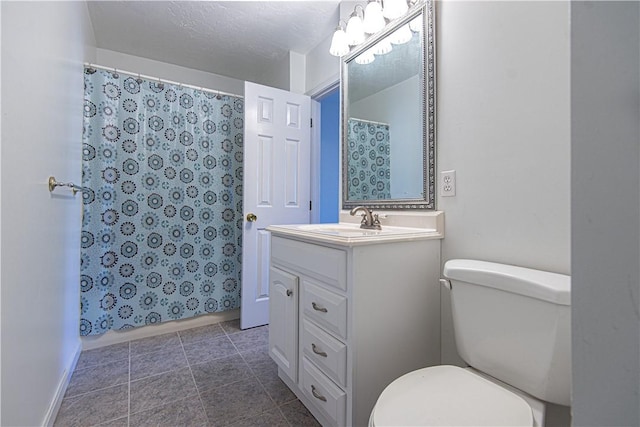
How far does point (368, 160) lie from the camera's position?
5.70 ft

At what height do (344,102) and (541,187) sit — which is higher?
(344,102)

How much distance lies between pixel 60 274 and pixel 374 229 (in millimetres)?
1532

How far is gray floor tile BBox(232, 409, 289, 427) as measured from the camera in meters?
1.27

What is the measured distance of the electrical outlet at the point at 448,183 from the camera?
127 centimetres

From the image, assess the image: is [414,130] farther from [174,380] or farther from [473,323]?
[174,380]

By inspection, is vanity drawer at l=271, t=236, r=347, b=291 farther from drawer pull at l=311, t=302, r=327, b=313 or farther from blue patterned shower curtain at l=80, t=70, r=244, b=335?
blue patterned shower curtain at l=80, t=70, r=244, b=335

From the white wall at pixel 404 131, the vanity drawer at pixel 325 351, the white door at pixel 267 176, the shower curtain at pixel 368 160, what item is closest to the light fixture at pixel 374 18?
the white wall at pixel 404 131

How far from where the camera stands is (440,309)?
→ 4.14 feet

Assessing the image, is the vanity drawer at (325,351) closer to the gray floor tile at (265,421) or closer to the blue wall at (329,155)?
the gray floor tile at (265,421)

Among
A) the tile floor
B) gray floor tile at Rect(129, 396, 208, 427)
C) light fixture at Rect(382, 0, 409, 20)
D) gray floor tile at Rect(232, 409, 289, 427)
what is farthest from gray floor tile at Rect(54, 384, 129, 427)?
light fixture at Rect(382, 0, 409, 20)

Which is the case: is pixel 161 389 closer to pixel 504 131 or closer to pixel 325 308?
pixel 325 308

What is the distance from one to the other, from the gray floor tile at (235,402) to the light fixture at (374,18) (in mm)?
1959

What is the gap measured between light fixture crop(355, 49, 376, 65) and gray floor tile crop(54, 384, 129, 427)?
6.99ft

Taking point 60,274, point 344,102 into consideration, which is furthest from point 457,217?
point 60,274
